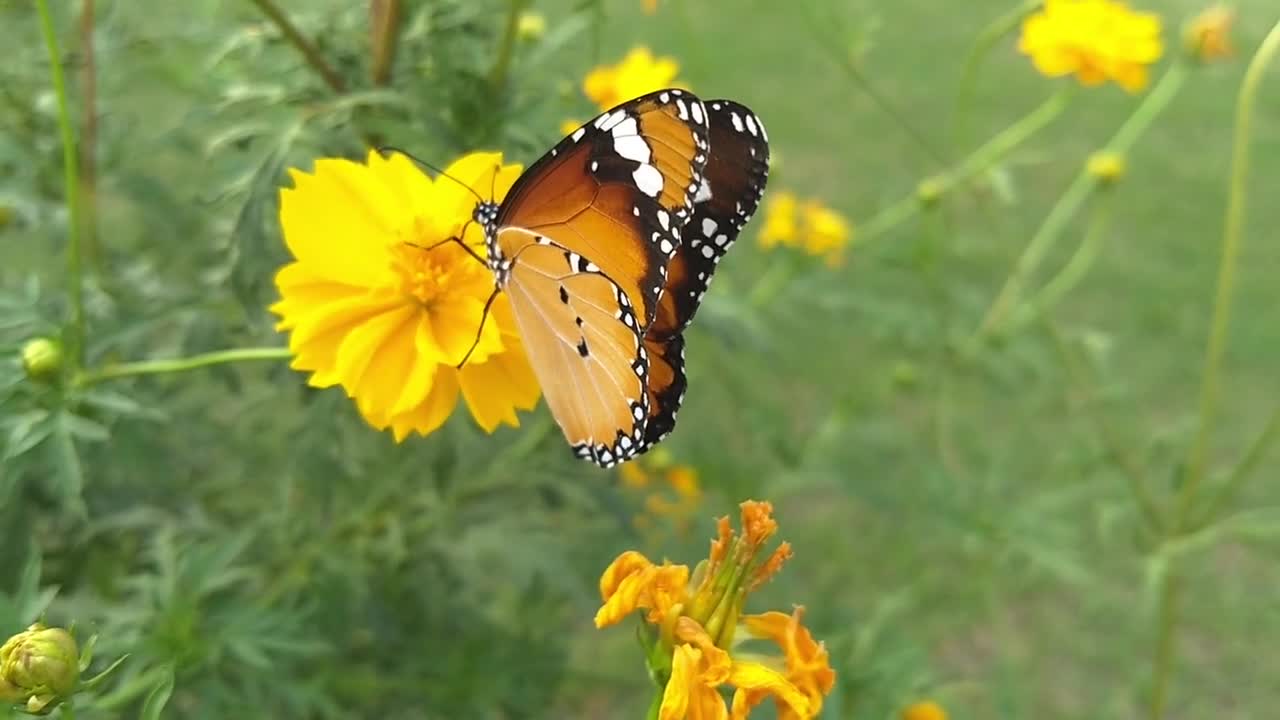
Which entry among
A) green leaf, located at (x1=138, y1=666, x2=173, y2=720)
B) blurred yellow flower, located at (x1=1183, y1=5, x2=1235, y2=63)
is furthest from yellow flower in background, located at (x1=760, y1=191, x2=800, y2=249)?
green leaf, located at (x1=138, y1=666, x2=173, y2=720)

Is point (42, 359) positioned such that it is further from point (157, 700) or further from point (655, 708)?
point (655, 708)

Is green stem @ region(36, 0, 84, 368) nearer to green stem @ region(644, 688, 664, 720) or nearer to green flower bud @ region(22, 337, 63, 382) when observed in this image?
green flower bud @ region(22, 337, 63, 382)

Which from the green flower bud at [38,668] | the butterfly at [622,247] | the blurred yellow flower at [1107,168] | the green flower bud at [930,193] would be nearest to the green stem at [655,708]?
the butterfly at [622,247]

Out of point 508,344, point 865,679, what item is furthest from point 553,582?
point 508,344

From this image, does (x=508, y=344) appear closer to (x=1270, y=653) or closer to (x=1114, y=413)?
(x=1114, y=413)

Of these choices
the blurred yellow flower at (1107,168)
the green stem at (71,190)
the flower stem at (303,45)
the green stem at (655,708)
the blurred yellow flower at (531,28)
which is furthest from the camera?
the blurred yellow flower at (1107,168)

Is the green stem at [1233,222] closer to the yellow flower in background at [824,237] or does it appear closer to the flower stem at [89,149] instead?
the yellow flower in background at [824,237]

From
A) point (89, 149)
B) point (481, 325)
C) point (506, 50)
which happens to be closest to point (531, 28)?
point (506, 50)
